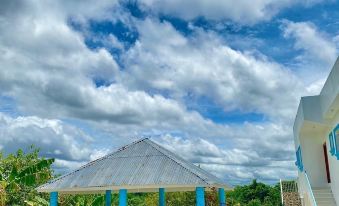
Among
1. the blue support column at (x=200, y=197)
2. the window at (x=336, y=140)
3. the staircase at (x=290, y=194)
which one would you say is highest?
the window at (x=336, y=140)

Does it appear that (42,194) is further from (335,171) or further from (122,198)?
(335,171)

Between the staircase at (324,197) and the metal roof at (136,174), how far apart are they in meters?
4.67

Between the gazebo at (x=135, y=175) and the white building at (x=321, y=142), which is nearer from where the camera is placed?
the gazebo at (x=135, y=175)

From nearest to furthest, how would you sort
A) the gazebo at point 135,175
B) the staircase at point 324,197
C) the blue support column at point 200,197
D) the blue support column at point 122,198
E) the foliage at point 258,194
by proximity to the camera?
the blue support column at point 200,197 < the gazebo at point 135,175 < the blue support column at point 122,198 < the staircase at point 324,197 < the foliage at point 258,194

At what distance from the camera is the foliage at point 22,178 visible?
18828 mm

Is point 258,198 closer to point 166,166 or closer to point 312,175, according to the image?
point 312,175

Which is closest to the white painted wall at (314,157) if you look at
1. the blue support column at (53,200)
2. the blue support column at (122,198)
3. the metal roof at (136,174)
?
the metal roof at (136,174)

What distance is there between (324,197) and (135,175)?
846 cm

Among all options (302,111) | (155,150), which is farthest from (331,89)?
(155,150)

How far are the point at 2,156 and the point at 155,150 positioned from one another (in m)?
16.3

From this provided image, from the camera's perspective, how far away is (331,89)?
13805mm

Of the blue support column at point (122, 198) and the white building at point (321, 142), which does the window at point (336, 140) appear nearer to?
the white building at point (321, 142)

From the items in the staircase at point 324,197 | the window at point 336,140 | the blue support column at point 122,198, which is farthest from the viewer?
the staircase at point 324,197

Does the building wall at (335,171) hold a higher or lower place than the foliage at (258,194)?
lower
